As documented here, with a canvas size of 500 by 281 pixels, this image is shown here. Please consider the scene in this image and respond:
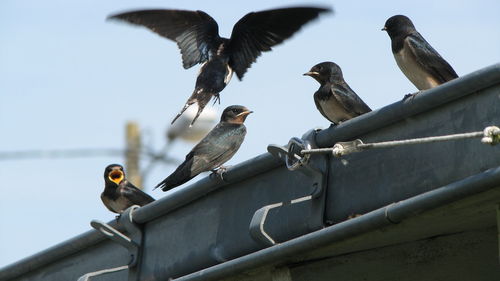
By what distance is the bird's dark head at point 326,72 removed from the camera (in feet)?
21.8

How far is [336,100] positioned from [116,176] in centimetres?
392

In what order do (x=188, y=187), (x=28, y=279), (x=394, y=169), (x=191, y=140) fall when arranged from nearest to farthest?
(x=394, y=169) < (x=188, y=187) < (x=28, y=279) < (x=191, y=140)

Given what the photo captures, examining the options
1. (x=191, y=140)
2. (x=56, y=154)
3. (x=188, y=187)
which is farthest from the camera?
(x=56, y=154)

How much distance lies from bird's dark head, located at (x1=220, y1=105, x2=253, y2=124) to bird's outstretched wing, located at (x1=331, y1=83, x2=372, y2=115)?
2.42 meters

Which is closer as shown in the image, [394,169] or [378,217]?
[378,217]

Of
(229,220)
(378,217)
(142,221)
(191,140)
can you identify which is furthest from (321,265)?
(191,140)

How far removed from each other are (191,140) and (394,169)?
13.1 metres

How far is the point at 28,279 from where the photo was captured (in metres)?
5.94

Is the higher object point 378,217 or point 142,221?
point 142,221

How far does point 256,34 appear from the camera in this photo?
370 inches

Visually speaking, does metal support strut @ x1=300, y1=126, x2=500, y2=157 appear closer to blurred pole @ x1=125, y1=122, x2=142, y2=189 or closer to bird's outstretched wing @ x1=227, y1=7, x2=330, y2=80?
bird's outstretched wing @ x1=227, y1=7, x2=330, y2=80

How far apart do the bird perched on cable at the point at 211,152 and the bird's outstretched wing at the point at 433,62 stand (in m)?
1.76

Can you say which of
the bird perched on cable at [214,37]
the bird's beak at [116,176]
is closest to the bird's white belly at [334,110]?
the bird perched on cable at [214,37]

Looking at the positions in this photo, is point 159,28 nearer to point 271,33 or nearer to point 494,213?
point 271,33
